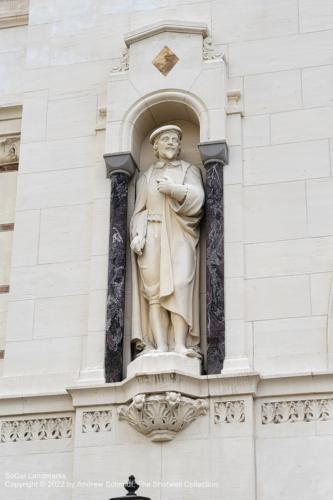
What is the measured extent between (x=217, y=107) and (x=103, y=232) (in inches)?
71.4

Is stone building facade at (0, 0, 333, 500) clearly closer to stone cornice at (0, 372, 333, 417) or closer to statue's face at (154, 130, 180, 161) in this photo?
stone cornice at (0, 372, 333, 417)

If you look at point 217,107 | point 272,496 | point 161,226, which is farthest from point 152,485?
point 217,107

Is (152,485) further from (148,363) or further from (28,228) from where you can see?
(28,228)

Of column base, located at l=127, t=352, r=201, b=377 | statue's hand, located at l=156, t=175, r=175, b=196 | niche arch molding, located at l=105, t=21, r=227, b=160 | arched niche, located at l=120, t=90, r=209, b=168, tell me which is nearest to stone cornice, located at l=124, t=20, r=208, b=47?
niche arch molding, located at l=105, t=21, r=227, b=160

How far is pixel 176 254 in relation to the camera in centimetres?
1109

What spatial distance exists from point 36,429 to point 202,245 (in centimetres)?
254

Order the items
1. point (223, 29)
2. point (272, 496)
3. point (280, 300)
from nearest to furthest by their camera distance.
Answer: point (272, 496)
point (280, 300)
point (223, 29)

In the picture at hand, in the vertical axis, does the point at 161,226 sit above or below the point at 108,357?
above

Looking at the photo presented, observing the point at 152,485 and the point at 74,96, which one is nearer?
the point at 152,485

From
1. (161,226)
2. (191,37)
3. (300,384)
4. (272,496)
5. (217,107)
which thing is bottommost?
(272,496)

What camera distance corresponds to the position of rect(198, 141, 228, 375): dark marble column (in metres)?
10.7

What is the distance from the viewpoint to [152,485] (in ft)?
33.4

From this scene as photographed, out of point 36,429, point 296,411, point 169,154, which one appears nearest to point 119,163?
point 169,154

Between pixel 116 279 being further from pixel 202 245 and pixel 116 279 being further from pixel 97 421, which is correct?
pixel 97 421
